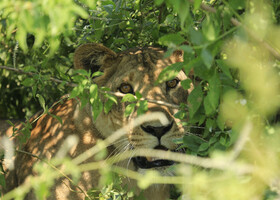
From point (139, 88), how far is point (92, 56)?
1.51 feet

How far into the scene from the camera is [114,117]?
134 inches

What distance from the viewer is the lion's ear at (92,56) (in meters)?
3.38

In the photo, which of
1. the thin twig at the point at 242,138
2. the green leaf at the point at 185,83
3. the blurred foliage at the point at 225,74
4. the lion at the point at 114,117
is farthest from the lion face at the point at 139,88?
the thin twig at the point at 242,138

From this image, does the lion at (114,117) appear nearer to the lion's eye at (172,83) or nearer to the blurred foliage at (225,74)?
the lion's eye at (172,83)

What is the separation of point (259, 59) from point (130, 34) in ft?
6.82

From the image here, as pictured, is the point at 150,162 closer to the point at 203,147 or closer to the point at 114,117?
the point at 114,117

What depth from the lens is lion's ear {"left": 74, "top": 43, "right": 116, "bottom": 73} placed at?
338 centimetres

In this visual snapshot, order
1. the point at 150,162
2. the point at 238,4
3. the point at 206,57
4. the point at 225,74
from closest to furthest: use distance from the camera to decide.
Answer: the point at 206,57 → the point at 238,4 → the point at 225,74 → the point at 150,162

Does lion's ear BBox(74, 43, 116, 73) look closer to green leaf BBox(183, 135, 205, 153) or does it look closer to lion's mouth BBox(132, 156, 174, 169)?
lion's mouth BBox(132, 156, 174, 169)

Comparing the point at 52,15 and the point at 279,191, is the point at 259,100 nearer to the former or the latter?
the point at 279,191

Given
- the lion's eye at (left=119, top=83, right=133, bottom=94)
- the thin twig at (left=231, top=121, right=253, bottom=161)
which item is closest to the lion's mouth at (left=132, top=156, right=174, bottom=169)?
the lion's eye at (left=119, top=83, right=133, bottom=94)

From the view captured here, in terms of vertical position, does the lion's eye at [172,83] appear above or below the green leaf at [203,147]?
below

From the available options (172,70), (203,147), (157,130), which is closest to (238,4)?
(172,70)

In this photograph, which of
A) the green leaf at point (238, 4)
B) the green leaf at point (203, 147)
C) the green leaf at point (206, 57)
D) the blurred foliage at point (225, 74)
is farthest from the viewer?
the green leaf at point (203, 147)
